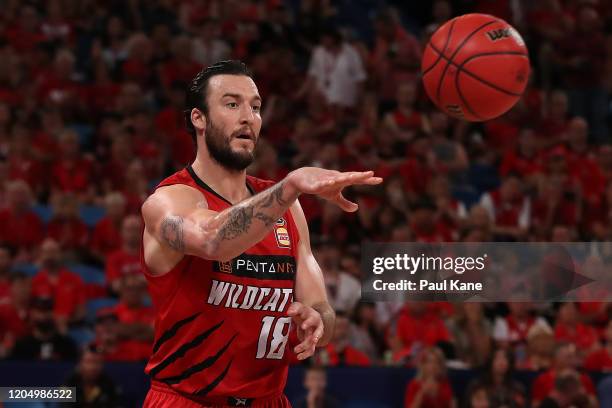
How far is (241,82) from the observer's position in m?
4.42

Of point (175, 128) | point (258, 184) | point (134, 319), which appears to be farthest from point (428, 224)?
point (258, 184)

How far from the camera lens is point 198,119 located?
4496 millimetres

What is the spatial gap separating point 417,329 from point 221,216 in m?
5.93

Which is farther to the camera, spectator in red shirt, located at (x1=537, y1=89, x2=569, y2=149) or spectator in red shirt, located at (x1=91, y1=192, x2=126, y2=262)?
spectator in red shirt, located at (x1=537, y1=89, x2=569, y2=149)

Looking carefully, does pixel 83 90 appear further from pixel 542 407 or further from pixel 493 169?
pixel 542 407

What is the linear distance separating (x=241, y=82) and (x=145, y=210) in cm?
67

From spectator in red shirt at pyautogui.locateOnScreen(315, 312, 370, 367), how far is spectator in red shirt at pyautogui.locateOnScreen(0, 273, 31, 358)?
2.63m

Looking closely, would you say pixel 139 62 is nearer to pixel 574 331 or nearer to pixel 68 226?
pixel 68 226

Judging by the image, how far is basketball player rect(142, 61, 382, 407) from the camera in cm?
428

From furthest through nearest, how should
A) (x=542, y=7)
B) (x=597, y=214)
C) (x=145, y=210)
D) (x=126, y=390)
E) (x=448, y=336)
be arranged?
(x=542, y=7)
(x=597, y=214)
(x=448, y=336)
(x=126, y=390)
(x=145, y=210)

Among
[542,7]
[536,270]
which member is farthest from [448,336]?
[542,7]

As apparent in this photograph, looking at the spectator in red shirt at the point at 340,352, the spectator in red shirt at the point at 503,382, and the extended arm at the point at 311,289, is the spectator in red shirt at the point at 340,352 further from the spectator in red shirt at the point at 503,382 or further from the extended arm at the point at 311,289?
the extended arm at the point at 311,289

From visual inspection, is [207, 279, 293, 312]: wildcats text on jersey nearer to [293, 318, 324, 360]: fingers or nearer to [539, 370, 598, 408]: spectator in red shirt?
[293, 318, 324, 360]: fingers

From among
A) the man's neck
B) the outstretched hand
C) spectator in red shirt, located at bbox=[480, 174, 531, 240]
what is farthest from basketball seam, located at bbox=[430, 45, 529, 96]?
spectator in red shirt, located at bbox=[480, 174, 531, 240]
